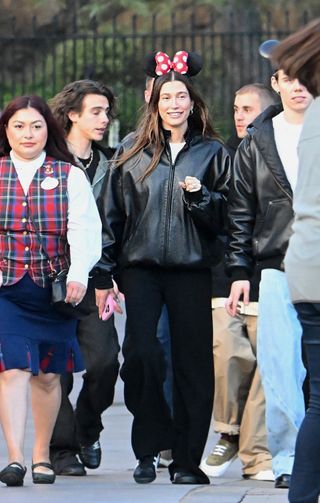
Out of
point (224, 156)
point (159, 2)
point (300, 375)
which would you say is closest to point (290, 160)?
point (224, 156)

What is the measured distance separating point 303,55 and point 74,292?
76.5 inches

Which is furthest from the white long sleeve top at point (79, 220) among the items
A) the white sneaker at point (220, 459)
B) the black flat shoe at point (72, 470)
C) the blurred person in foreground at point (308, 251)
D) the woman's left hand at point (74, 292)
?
the blurred person in foreground at point (308, 251)

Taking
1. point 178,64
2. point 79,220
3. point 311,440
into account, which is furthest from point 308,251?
point 178,64

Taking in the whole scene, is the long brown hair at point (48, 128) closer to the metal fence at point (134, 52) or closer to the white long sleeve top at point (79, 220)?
the white long sleeve top at point (79, 220)

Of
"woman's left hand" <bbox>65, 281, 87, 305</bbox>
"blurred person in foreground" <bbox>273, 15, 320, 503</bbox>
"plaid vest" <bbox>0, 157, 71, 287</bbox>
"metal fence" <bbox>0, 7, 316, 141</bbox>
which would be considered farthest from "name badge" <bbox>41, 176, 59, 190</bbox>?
"metal fence" <bbox>0, 7, 316, 141</bbox>

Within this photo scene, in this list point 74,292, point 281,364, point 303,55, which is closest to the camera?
point 303,55

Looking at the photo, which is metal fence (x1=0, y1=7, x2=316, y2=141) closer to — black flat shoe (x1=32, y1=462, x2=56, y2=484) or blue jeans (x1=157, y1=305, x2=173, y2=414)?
blue jeans (x1=157, y1=305, x2=173, y2=414)

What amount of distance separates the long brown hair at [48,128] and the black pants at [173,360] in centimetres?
65

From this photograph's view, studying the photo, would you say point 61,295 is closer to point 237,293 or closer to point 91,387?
point 237,293

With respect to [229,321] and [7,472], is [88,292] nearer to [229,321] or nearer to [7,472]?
[229,321]

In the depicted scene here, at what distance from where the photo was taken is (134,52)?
1705 cm

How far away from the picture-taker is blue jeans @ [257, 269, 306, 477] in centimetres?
584

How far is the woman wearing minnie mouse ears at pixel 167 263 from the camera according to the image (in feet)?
21.1

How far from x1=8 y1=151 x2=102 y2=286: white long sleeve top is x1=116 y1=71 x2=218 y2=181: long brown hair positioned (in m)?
0.25
